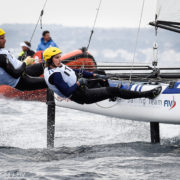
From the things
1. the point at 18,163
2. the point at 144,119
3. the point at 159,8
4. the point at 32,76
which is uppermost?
the point at 159,8

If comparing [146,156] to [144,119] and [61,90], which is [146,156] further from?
[61,90]

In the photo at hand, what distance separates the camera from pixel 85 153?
5.32m

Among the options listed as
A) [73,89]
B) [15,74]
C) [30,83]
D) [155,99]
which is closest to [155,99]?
[155,99]

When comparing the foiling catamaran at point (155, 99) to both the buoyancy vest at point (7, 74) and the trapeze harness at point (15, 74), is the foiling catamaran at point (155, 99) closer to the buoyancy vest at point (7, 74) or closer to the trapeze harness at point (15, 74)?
the trapeze harness at point (15, 74)

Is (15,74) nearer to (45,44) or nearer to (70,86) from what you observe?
(70,86)

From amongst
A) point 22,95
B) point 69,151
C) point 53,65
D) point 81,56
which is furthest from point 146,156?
point 22,95

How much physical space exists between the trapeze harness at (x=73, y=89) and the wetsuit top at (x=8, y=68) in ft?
1.20

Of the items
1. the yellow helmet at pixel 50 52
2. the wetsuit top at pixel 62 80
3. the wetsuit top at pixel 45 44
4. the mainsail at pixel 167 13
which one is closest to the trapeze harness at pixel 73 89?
the wetsuit top at pixel 62 80

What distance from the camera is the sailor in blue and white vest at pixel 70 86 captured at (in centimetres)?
512

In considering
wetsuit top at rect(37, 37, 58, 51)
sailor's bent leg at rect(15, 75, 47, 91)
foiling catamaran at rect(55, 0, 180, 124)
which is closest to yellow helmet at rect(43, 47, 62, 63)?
sailor's bent leg at rect(15, 75, 47, 91)

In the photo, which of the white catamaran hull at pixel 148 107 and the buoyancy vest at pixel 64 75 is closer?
the buoyancy vest at pixel 64 75

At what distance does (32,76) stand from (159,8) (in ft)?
6.13

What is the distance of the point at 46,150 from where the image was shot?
5.86 metres

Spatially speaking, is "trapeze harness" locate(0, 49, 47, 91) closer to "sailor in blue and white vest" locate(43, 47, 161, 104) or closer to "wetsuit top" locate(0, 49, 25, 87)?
"wetsuit top" locate(0, 49, 25, 87)
